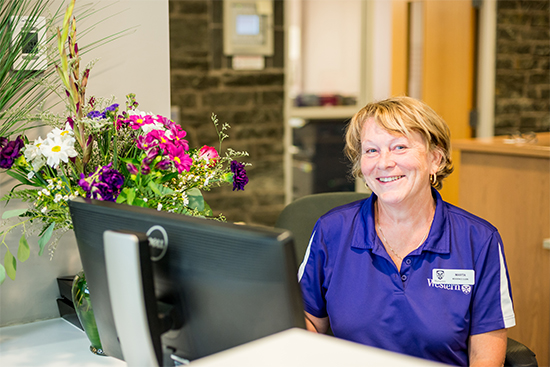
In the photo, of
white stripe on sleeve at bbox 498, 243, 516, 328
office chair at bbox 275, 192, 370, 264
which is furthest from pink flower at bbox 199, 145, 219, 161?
white stripe on sleeve at bbox 498, 243, 516, 328

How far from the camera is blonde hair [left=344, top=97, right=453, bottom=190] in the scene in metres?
1.53

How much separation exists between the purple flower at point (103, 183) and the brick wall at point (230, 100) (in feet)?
8.98

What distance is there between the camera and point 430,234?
1486mm

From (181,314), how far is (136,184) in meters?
0.41

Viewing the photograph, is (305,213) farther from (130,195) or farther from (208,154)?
(130,195)

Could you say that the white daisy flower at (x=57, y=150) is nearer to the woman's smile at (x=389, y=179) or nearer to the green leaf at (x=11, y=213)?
the green leaf at (x=11, y=213)

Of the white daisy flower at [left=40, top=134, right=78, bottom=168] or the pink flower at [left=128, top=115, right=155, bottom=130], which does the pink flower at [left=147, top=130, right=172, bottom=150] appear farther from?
the white daisy flower at [left=40, top=134, right=78, bottom=168]

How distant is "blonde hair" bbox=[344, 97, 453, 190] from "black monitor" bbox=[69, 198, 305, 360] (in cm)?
76

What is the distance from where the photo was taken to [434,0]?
15.0ft

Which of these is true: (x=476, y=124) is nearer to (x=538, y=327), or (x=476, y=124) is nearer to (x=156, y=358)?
(x=538, y=327)

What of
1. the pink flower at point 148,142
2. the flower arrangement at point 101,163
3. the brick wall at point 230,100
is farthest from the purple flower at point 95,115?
the brick wall at point 230,100

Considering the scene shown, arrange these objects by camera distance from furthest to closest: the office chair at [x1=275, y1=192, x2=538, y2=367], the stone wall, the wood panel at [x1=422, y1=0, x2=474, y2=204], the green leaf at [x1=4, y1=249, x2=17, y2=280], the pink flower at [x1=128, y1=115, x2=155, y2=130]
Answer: the stone wall → the wood panel at [x1=422, y1=0, x2=474, y2=204] → the office chair at [x1=275, y1=192, x2=538, y2=367] → the green leaf at [x1=4, y1=249, x2=17, y2=280] → the pink flower at [x1=128, y1=115, x2=155, y2=130]

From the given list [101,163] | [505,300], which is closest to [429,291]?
[505,300]

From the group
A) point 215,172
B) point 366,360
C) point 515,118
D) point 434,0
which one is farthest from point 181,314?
point 515,118
